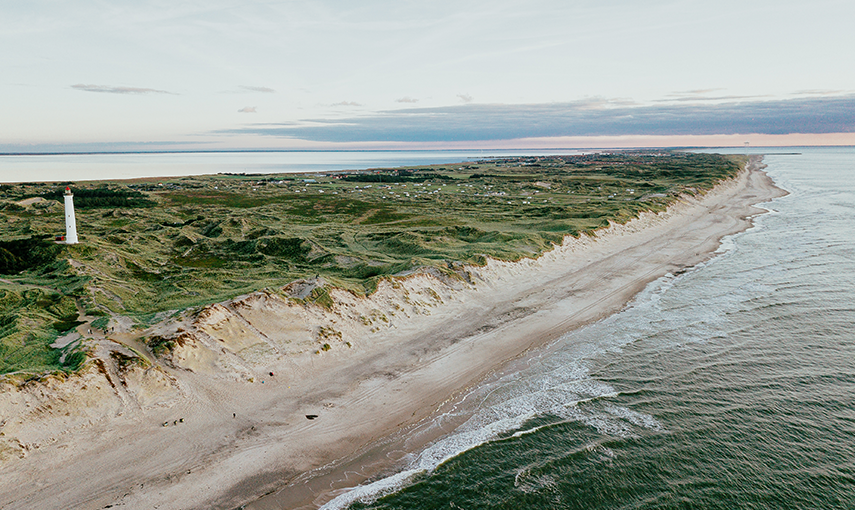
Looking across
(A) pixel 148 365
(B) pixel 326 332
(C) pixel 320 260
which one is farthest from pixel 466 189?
(A) pixel 148 365

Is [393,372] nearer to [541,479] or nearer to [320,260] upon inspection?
[541,479]

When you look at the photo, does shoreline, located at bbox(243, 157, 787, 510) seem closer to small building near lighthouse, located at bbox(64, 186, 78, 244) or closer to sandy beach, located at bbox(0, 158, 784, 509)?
sandy beach, located at bbox(0, 158, 784, 509)

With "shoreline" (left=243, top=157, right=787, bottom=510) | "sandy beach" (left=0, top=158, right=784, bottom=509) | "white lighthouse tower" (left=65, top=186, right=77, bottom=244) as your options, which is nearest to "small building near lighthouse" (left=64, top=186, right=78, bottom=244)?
"white lighthouse tower" (left=65, top=186, right=77, bottom=244)

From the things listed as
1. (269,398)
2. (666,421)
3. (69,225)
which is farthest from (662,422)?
(69,225)

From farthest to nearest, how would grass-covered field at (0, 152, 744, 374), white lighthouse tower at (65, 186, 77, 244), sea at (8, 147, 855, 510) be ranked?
1. white lighthouse tower at (65, 186, 77, 244)
2. grass-covered field at (0, 152, 744, 374)
3. sea at (8, 147, 855, 510)

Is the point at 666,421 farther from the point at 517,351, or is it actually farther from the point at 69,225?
the point at 69,225

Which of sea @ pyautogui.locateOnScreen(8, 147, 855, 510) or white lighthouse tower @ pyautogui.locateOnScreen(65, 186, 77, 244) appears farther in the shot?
white lighthouse tower @ pyautogui.locateOnScreen(65, 186, 77, 244)

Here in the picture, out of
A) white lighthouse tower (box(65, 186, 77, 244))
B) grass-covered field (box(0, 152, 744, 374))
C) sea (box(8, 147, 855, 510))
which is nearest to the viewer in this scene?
sea (box(8, 147, 855, 510))
